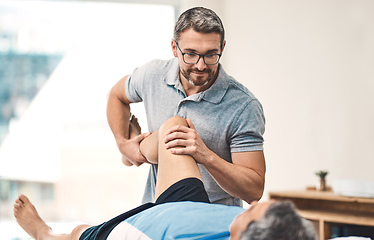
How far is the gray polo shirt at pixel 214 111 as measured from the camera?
68.8 inches

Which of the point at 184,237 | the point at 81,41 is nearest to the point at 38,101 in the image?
the point at 81,41

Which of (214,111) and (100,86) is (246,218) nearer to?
(214,111)

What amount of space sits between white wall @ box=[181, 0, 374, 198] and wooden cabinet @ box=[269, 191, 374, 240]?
23 cm

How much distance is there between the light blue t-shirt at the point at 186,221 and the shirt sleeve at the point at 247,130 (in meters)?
0.38

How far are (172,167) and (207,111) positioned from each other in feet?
0.93

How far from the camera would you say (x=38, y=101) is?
12.9ft

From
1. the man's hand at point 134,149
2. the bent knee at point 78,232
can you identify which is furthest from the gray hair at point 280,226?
the man's hand at point 134,149

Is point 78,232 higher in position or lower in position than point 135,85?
lower

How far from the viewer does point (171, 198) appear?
154cm

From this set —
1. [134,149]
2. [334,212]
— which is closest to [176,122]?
[134,149]

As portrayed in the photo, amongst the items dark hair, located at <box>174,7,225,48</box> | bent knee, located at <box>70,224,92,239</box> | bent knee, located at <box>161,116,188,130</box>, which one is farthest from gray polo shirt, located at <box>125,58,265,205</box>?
bent knee, located at <box>70,224,92,239</box>

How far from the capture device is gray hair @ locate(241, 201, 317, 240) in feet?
3.70

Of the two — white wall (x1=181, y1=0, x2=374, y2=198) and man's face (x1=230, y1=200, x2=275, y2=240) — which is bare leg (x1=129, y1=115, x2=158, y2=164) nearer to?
man's face (x1=230, y1=200, x2=275, y2=240)

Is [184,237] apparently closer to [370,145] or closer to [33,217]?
[33,217]
